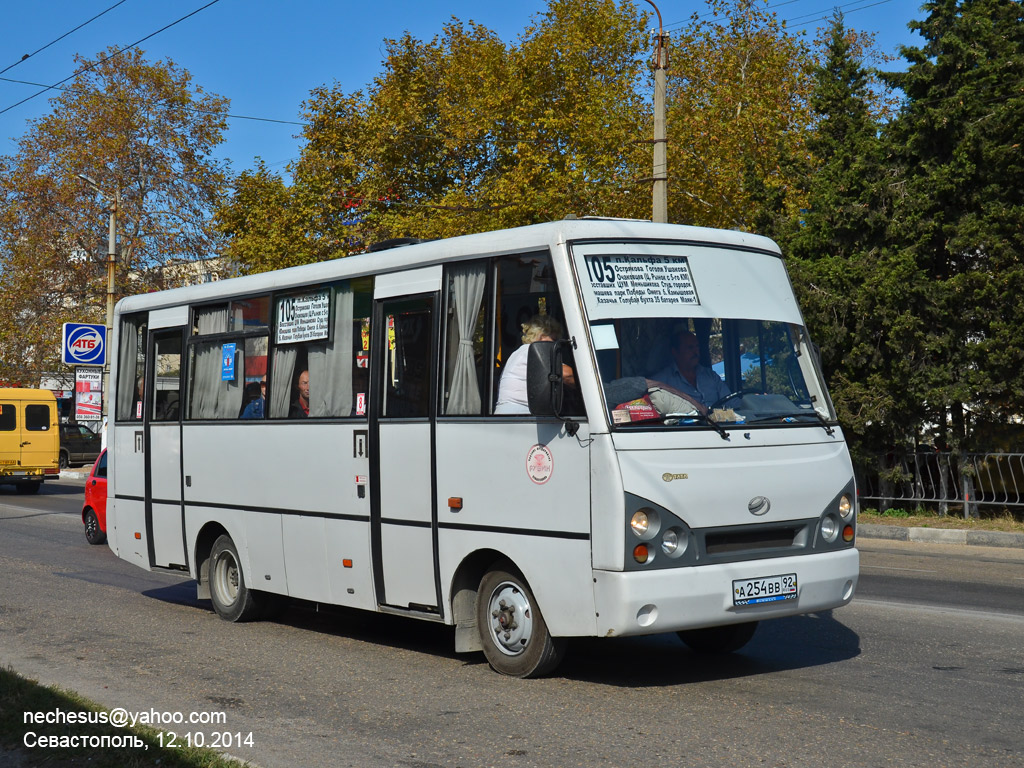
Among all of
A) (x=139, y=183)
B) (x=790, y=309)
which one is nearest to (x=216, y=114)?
(x=139, y=183)

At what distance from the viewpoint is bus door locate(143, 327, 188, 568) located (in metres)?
10.8

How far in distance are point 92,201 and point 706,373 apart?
44.4 m

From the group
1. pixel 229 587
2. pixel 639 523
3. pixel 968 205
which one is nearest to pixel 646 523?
pixel 639 523

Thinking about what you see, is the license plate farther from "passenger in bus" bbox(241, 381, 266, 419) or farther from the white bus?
"passenger in bus" bbox(241, 381, 266, 419)

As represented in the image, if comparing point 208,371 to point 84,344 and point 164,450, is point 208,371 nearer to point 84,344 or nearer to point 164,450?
point 164,450

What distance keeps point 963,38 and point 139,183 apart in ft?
121

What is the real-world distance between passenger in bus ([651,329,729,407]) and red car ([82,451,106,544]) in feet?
40.9

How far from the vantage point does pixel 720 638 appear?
804 cm

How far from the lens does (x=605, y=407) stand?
6.73 metres

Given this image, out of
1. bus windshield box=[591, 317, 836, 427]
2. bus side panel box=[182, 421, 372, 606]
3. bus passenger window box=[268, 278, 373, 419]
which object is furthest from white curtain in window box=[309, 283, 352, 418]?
bus windshield box=[591, 317, 836, 427]

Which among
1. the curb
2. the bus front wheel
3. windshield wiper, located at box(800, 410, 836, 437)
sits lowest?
the curb

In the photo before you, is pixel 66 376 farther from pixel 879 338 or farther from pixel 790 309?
pixel 790 309

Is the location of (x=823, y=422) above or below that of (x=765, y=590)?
above

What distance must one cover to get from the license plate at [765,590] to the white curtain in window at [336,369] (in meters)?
3.29
